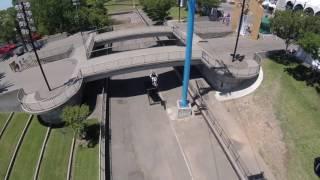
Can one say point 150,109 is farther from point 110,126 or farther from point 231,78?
point 231,78

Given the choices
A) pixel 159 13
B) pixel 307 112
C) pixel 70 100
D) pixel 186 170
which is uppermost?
pixel 159 13

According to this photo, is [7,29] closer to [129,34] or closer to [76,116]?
[129,34]

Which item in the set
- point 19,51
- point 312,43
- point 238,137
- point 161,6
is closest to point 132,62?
point 238,137

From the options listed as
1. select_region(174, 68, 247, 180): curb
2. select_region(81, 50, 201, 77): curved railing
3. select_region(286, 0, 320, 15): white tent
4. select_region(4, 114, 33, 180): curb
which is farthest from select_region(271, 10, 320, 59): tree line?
select_region(4, 114, 33, 180): curb

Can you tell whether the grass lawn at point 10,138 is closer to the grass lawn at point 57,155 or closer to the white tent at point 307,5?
the grass lawn at point 57,155

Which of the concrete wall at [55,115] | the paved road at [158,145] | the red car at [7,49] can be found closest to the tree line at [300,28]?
the paved road at [158,145]

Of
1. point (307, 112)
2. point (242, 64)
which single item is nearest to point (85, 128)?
point (242, 64)
